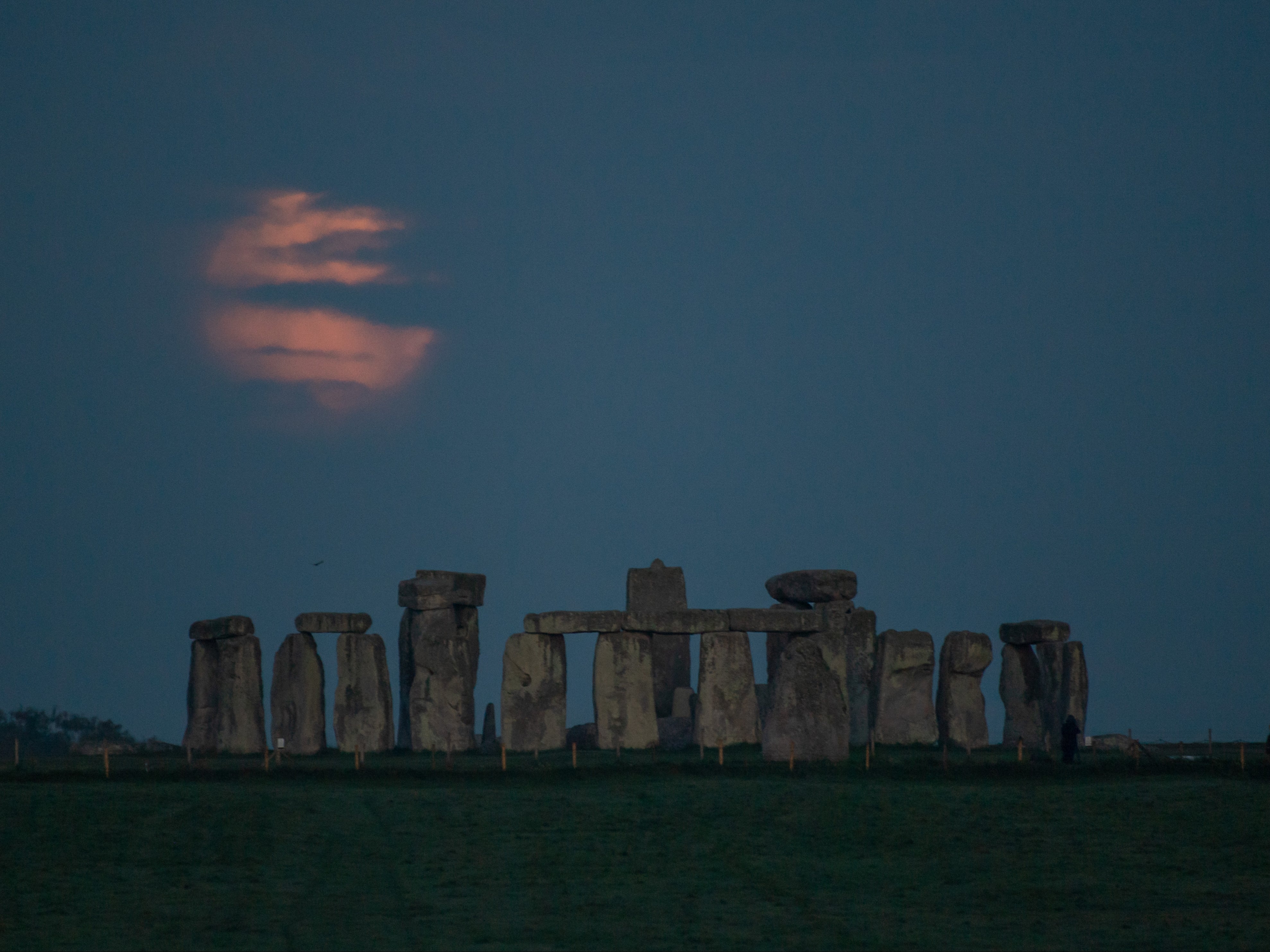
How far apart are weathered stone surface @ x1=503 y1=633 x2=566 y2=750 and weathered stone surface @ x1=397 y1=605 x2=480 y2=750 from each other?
1.40 meters

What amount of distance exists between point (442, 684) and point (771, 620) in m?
6.99

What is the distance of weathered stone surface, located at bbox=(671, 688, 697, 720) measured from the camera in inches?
1544

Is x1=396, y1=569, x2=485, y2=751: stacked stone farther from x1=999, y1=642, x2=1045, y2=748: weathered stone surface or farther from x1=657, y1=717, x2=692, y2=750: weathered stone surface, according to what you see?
x1=999, y1=642, x2=1045, y2=748: weathered stone surface

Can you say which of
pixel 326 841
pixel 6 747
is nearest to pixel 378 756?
pixel 326 841

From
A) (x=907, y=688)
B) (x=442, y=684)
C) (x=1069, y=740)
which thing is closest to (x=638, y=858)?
(x=1069, y=740)

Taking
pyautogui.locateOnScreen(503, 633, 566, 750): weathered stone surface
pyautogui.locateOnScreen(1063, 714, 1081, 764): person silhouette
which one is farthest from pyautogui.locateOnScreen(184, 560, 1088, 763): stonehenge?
pyautogui.locateOnScreen(1063, 714, 1081, 764): person silhouette

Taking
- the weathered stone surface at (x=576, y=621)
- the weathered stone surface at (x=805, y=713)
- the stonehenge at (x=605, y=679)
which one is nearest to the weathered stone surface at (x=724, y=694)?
the stonehenge at (x=605, y=679)

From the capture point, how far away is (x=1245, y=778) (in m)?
27.5

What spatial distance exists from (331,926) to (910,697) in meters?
20.8

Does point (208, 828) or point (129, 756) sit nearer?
point (208, 828)

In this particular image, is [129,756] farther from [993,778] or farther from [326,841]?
[993,778]

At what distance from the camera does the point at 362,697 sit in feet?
116

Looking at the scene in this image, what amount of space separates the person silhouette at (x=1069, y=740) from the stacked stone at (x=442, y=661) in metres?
12.2

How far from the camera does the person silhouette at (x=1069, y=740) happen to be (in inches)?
1180
